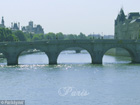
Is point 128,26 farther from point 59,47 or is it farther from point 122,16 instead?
point 59,47

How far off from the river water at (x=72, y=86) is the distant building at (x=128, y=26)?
67.4 metres

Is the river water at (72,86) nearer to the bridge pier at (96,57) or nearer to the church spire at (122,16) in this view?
the bridge pier at (96,57)

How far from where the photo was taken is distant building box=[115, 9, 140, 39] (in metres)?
141

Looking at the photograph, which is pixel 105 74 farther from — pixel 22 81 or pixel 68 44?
pixel 68 44

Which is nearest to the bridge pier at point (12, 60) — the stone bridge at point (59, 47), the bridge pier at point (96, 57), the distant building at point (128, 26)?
the stone bridge at point (59, 47)

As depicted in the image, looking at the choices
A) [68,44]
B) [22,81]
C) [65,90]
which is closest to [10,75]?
[22,81]

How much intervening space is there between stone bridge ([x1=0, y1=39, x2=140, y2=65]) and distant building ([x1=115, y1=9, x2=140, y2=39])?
4672cm

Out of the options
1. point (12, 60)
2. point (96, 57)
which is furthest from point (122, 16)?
point (12, 60)

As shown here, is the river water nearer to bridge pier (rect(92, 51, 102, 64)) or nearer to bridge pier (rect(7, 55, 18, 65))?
bridge pier (rect(92, 51, 102, 64))

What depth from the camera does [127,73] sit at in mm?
67438

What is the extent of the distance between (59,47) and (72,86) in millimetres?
32304

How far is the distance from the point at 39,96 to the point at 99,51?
130ft

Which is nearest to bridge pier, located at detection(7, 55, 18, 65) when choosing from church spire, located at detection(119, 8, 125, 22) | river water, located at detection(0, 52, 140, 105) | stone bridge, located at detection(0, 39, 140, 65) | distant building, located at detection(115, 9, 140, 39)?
stone bridge, located at detection(0, 39, 140, 65)

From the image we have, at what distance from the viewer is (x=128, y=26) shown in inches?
5935
